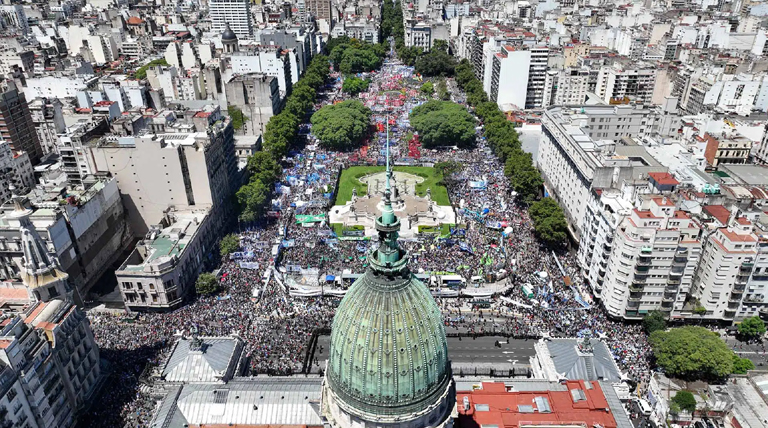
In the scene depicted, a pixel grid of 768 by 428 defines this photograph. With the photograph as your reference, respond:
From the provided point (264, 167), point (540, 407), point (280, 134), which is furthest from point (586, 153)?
→ point (280, 134)

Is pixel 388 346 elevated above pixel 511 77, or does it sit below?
above

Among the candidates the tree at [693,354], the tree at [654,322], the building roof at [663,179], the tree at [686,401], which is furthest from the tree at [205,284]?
the building roof at [663,179]

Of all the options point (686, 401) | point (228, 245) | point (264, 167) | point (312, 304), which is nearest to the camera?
point (686, 401)

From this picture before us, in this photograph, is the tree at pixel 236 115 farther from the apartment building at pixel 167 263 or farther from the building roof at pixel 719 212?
the building roof at pixel 719 212

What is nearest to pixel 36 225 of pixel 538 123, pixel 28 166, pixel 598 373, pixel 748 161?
pixel 28 166

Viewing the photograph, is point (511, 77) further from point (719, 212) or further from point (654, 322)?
point (654, 322)

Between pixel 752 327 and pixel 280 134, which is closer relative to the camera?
pixel 752 327
